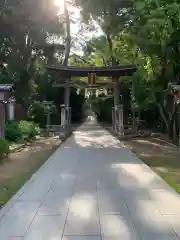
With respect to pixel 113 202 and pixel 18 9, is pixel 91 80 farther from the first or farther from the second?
pixel 113 202

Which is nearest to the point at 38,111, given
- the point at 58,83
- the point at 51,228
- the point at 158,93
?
the point at 58,83

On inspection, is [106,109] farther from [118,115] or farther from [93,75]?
[118,115]

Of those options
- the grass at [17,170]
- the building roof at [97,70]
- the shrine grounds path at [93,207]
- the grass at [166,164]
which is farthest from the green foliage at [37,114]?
the shrine grounds path at [93,207]

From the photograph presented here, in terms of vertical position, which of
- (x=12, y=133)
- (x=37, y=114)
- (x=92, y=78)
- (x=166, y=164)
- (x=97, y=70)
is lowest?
(x=166, y=164)

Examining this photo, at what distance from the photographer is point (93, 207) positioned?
6289mm

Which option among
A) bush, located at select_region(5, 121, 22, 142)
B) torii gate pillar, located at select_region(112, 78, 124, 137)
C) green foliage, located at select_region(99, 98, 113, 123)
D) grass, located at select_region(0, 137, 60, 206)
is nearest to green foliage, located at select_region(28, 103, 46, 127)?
torii gate pillar, located at select_region(112, 78, 124, 137)

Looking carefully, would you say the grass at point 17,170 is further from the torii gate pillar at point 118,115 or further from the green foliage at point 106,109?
the green foliage at point 106,109

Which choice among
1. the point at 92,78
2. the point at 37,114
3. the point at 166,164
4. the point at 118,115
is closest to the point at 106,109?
the point at 37,114

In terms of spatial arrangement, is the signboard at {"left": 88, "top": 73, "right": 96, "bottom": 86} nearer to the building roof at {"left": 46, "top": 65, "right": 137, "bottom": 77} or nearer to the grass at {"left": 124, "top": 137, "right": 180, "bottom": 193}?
the building roof at {"left": 46, "top": 65, "right": 137, "bottom": 77}

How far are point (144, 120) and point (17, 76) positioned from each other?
12.0 meters

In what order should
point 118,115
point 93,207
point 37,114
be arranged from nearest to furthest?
point 93,207, point 118,115, point 37,114

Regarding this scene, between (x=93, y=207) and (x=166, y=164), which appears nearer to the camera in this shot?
(x=93, y=207)

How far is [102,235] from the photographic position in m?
4.80

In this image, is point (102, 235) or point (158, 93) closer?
point (102, 235)
